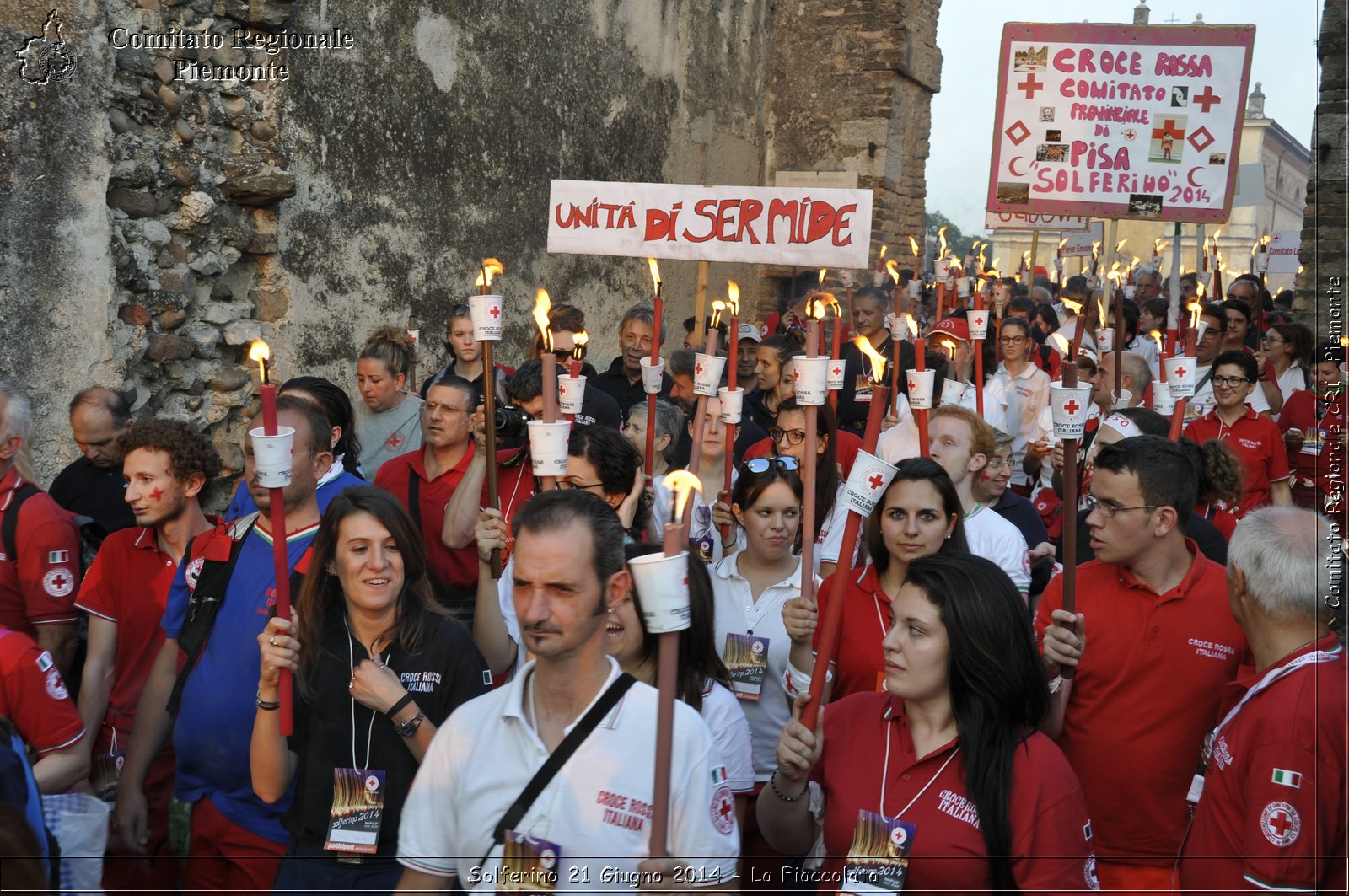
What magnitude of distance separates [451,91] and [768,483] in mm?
6621

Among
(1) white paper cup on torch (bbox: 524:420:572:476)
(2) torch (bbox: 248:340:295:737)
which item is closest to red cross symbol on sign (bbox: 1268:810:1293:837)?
(1) white paper cup on torch (bbox: 524:420:572:476)

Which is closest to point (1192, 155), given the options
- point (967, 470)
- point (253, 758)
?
point (967, 470)

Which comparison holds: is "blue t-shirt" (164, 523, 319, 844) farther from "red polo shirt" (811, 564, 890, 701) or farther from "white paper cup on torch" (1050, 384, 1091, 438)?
"white paper cup on torch" (1050, 384, 1091, 438)

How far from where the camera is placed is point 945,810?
2.81 meters

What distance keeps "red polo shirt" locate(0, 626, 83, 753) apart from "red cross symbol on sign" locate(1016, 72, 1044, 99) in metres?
8.24

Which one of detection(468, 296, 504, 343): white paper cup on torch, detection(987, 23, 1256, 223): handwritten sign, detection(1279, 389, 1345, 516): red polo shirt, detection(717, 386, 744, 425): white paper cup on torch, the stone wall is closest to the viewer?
detection(468, 296, 504, 343): white paper cup on torch

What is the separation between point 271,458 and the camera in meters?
2.99

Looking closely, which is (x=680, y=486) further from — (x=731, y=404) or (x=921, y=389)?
(x=921, y=389)

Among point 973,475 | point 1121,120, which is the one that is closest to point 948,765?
point 973,475

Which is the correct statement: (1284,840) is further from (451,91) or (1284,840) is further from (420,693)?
(451,91)

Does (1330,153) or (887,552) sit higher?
(1330,153)

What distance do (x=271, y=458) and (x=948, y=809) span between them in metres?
1.74

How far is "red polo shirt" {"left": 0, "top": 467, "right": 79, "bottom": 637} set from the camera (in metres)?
4.13

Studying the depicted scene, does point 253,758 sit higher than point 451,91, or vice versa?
point 451,91
